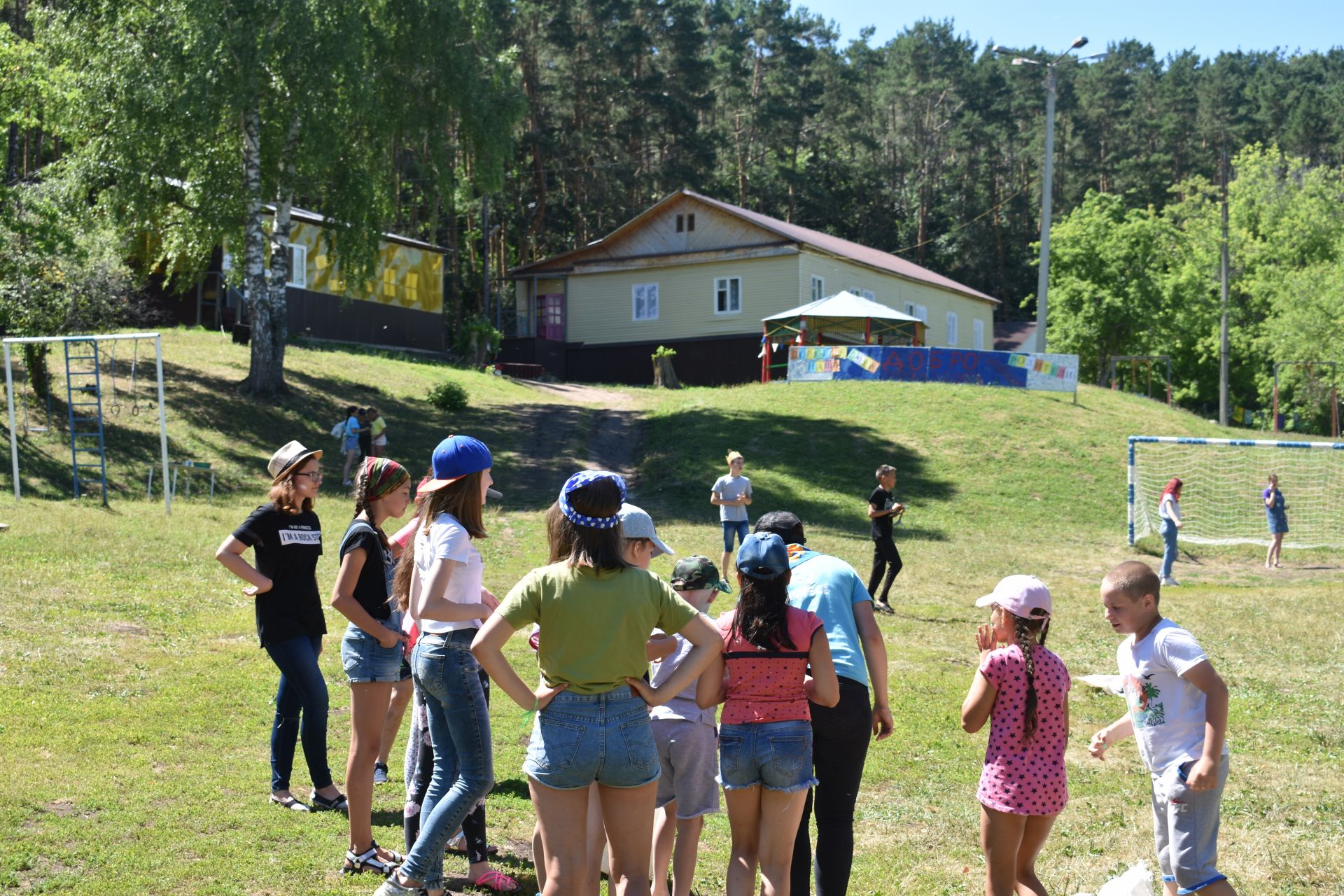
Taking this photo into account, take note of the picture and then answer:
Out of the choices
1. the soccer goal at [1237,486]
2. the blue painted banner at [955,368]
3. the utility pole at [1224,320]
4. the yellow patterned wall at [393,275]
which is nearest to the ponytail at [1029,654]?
the soccer goal at [1237,486]

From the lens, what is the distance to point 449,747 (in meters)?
4.61

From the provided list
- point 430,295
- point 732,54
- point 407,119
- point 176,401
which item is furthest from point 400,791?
point 732,54

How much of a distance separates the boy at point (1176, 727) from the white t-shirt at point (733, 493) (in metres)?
9.77

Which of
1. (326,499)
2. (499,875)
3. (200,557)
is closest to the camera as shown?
(499,875)

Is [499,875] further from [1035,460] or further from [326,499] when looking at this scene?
[1035,460]

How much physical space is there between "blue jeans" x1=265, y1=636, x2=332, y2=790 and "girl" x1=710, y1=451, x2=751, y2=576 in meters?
8.47

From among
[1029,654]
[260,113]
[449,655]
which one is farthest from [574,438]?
[1029,654]

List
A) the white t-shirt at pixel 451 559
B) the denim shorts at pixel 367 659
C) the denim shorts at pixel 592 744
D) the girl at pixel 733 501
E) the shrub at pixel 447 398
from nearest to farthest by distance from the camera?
1. the denim shorts at pixel 592 744
2. the white t-shirt at pixel 451 559
3. the denim shorts at pixel 367 659
4. the girl at pixel 733 501
5. the shrub at pixel 447 398

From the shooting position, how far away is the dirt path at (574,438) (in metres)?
23.3

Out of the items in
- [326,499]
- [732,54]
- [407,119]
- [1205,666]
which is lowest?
[326,499]

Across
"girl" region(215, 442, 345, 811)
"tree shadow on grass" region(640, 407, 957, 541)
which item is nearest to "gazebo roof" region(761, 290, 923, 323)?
"tree shadow on grass" region(640, 407, 957, 541)

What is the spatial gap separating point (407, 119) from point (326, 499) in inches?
396

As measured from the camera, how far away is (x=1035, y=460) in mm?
26156

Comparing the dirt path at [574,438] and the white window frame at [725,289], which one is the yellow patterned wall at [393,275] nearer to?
the dirt path at [574,438]
